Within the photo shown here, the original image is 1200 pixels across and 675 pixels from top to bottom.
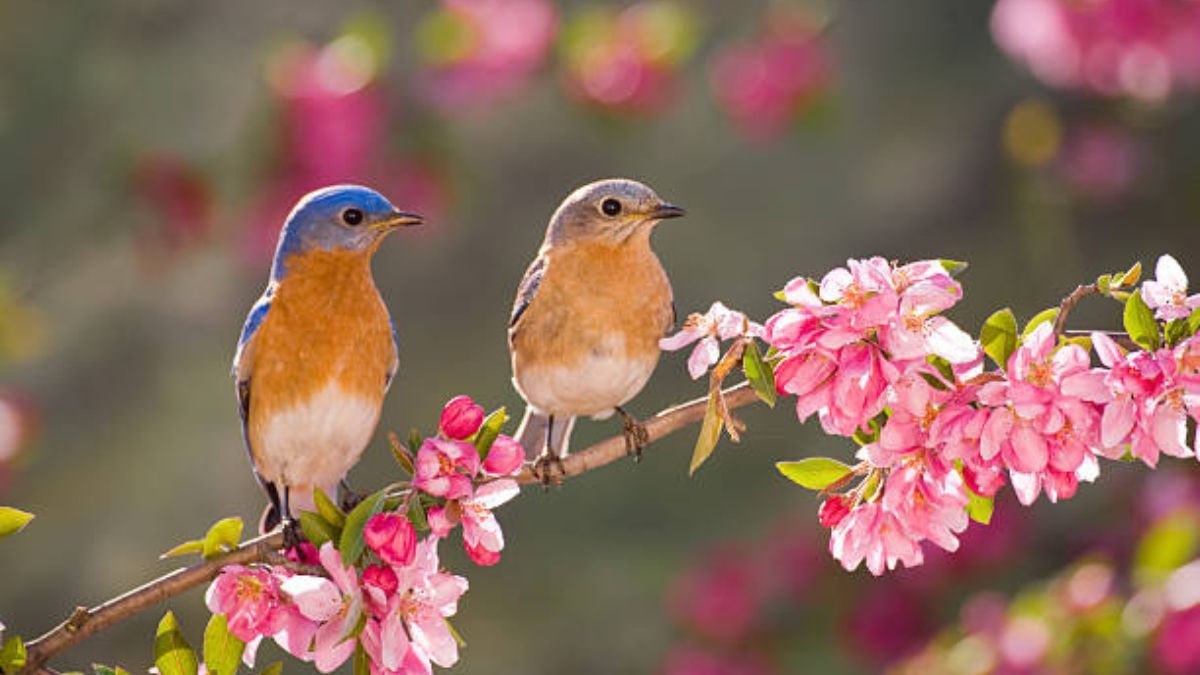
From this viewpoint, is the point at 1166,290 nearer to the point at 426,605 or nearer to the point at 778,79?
the point at 426,605

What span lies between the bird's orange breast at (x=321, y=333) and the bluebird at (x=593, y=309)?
29 cm

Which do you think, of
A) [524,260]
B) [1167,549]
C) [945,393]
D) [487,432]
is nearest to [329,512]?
[487,432]

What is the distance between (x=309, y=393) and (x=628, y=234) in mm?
672

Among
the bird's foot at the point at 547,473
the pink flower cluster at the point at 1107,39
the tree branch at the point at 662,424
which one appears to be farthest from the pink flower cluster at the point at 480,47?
the tree branch at the point at 662,424

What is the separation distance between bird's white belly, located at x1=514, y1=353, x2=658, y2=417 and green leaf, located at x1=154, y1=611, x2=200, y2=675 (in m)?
1.06

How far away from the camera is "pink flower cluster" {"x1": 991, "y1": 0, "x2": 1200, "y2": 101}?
581 centimetres

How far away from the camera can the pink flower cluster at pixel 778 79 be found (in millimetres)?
6188

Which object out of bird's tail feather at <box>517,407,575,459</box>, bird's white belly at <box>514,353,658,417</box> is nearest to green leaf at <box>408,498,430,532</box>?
bird's white belly at <box>514,353,658,417</box>

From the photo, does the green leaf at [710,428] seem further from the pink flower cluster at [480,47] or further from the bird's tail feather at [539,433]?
the pink flower cluster at [480,47]

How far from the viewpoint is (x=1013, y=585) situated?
701cm

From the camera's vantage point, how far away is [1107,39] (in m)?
5.90

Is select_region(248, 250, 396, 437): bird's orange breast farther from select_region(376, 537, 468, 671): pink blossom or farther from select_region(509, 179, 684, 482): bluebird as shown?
select_region(376, 537, 468, 671): pink blossom

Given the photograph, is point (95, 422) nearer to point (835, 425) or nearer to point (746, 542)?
point (746, 542)

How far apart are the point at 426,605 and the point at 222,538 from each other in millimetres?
297
